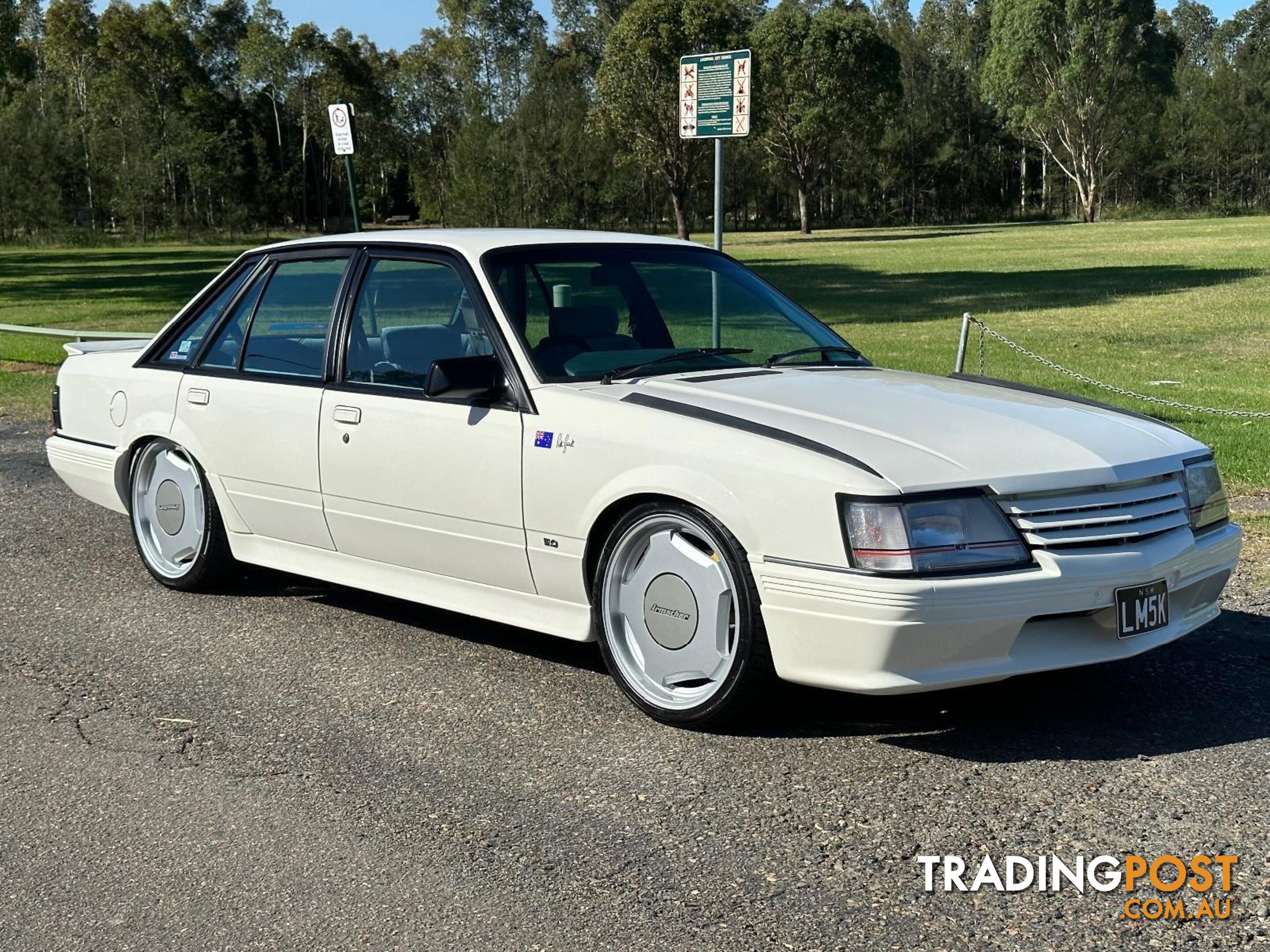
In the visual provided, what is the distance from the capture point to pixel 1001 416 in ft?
15.2

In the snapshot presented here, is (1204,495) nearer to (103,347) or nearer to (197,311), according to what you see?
(197,311)

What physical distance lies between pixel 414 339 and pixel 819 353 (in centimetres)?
155

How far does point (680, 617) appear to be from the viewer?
14.9 feet

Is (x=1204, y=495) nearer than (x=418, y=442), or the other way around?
(x=1204, y=495)

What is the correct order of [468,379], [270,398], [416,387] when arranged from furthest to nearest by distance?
[270,398]
[416,387]
[468,379]

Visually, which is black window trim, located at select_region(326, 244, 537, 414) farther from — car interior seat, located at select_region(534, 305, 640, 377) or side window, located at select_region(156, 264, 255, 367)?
side window, located at select_region(156, 264, 255, 367)

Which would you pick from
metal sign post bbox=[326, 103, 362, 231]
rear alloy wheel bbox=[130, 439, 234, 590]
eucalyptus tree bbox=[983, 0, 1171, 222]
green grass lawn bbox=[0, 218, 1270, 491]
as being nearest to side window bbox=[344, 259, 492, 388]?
rear alloy wheel bbox=[130, 439, 234, 590]

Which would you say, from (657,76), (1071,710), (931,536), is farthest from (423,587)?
(657,76)

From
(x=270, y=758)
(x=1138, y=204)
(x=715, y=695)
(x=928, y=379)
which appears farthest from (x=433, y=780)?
(x=1138, y=204)

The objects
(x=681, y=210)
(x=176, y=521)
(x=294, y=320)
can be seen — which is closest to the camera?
(x=294, y=320)

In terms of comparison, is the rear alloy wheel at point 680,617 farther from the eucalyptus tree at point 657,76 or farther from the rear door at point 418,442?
the eucalyptus tree at point 657,76

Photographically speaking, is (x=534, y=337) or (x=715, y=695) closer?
(x=715, y=695)

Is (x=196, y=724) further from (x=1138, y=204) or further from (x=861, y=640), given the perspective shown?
(x=1138, y=204)

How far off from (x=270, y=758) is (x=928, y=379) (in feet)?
8.93
